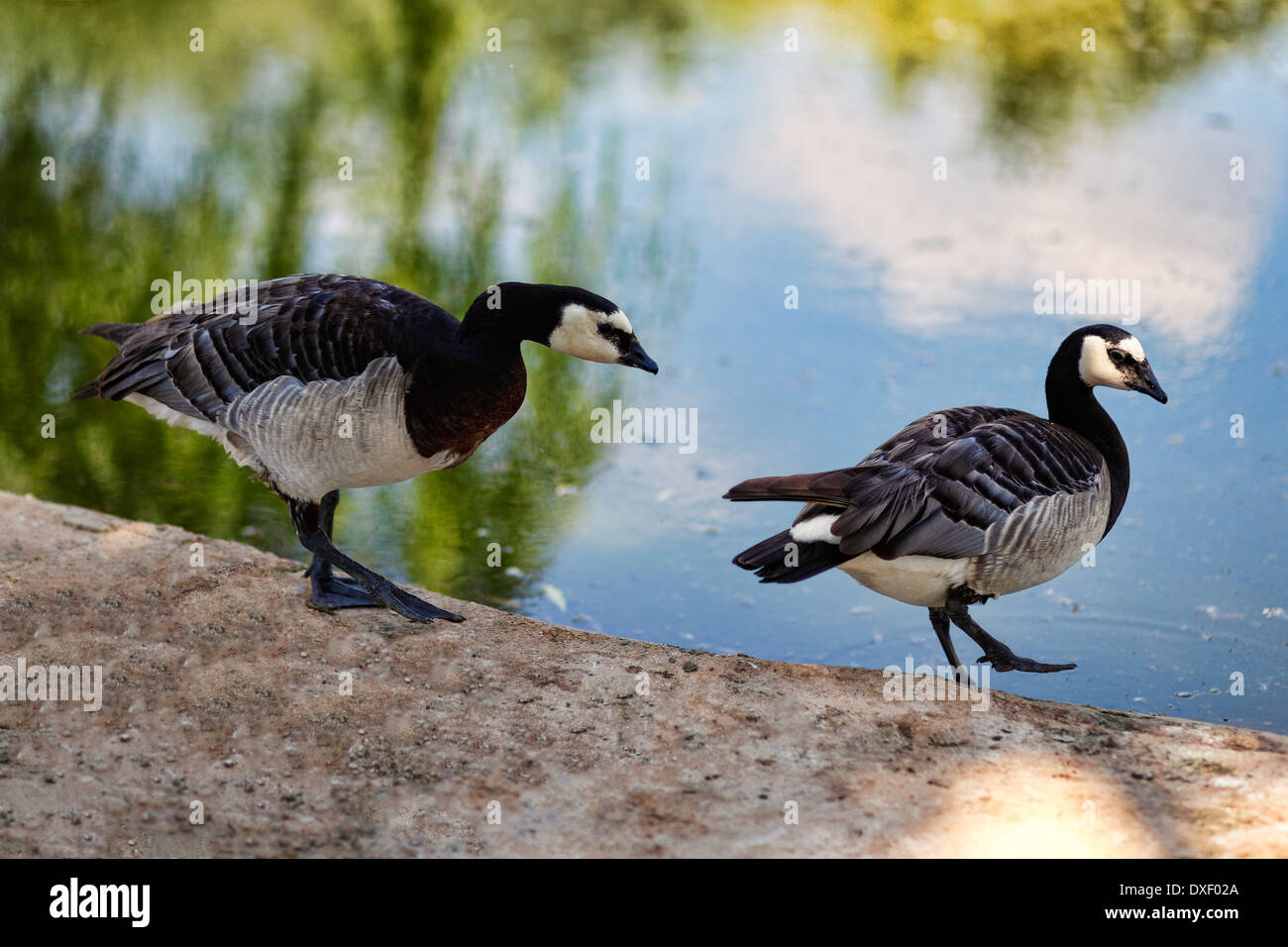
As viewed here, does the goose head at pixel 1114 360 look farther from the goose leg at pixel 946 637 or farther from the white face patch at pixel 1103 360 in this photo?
the goose leg at pixel 946 637

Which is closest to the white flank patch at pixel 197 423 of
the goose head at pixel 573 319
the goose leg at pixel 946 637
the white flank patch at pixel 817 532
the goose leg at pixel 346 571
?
the goose leg at pixel 346 571

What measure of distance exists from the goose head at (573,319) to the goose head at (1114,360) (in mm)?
1886

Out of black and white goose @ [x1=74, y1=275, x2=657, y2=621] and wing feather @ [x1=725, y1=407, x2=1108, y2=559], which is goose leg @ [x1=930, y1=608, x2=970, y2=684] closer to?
wing feather @ [x1=725, y1=407, x2=1108, y2=559]

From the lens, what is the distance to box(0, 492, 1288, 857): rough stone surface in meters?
4.29

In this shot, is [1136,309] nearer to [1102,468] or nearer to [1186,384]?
[1186,384]

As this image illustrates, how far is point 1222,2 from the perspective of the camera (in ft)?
49.1

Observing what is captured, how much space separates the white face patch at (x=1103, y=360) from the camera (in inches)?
226

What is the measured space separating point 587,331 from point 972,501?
5.35 ft

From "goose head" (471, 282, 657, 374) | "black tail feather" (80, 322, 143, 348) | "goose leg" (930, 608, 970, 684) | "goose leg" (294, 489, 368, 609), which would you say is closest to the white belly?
"goose leg" (294, 489, 368, 609)

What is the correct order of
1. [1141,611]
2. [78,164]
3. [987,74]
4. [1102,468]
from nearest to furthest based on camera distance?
[1102,468]
[1141,611]
[78,164]
[987,74]

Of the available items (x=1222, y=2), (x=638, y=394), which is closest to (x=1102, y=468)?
(x=638, y=394)

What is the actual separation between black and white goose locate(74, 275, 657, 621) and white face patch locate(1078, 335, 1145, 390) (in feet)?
6.38

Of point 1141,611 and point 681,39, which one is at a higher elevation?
point 681,39

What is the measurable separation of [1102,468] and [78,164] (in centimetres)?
957
